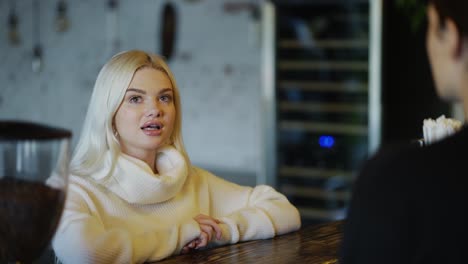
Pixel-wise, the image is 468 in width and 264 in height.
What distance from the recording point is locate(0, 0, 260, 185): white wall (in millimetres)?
6273

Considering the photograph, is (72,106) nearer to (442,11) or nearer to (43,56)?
(43,56)

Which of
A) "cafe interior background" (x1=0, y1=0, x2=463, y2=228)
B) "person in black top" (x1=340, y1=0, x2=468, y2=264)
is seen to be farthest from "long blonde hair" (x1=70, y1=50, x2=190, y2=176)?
"cafe interior background" (x1=0, y1=0, x2=463, y2=228)

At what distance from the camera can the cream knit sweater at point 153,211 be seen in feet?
7.02

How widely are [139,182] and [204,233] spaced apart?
240mm

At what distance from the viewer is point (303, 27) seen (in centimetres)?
585

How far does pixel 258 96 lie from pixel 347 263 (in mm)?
4972

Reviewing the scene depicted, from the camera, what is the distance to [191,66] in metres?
6.51

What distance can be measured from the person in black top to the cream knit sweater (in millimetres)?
1049

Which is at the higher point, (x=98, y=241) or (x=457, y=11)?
(x=457, y=11)

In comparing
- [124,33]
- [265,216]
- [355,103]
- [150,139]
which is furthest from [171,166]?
[124,33]

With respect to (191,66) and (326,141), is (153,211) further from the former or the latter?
(191,66)

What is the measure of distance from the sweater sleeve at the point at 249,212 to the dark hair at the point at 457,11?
1336 millimetres

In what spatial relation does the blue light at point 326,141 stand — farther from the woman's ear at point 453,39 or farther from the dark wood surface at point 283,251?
the woman's ear at point 453,39

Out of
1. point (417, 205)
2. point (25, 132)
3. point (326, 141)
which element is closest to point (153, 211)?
point (25, 132)
